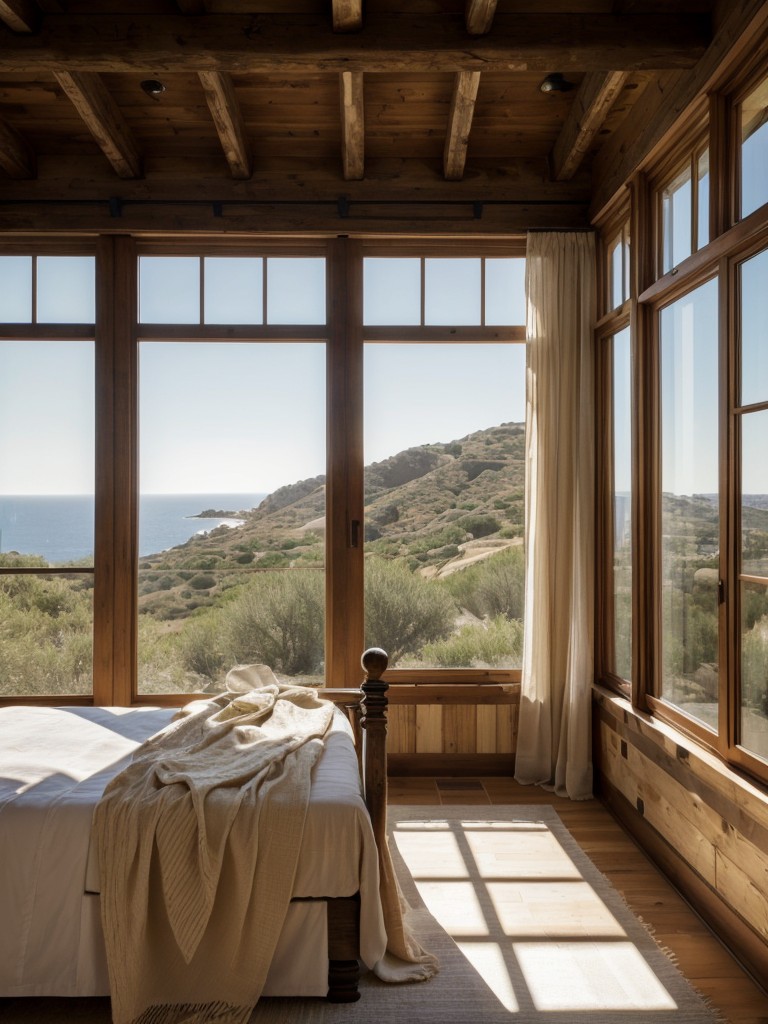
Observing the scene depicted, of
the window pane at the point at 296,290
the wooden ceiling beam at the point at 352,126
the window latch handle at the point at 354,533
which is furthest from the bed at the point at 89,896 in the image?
the wooden ceiling beam at the point at 352,126

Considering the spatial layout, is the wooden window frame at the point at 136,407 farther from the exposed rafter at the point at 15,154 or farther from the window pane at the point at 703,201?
the window pane at the point at 703,201

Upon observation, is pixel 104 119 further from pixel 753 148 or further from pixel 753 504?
pixel 753 504

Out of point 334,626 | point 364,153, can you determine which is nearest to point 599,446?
point 334,626

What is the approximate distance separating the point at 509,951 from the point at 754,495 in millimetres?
1693

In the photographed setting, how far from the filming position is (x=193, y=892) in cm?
213

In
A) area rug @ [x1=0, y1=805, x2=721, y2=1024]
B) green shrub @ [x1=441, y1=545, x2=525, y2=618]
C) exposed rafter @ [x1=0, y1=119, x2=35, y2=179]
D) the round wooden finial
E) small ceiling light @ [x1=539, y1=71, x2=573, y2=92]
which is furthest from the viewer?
green shrub @ [x1=441, y1=545, x2=525, y2=618]

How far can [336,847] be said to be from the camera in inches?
87.4

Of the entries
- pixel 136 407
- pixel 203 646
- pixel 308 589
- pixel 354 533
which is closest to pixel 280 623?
pixel 308 589

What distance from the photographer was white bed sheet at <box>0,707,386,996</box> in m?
2.15

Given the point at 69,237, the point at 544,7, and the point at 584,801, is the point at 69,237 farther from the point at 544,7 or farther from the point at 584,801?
the point at 584,801

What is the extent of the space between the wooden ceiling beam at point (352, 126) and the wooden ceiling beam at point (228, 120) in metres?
0.51

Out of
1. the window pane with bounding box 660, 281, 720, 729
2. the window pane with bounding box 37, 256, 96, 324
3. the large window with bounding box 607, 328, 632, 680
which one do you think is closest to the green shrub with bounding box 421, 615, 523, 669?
the large window with bounding box 607, 328, 632, 680

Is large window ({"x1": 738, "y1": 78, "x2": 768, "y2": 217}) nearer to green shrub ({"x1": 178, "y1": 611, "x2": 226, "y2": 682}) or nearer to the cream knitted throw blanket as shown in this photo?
the cream knitted throw blanket

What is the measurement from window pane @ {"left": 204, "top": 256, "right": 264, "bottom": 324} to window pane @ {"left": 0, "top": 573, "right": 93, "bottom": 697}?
1.65 metres
